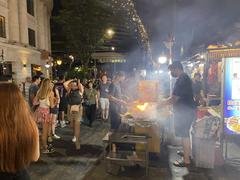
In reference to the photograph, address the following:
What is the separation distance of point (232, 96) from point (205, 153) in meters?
1.44

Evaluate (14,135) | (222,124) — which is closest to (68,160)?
(222,124)

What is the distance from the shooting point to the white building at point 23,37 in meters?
22.8

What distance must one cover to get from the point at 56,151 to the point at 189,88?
3867 millimetres

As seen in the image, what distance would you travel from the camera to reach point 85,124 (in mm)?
10688

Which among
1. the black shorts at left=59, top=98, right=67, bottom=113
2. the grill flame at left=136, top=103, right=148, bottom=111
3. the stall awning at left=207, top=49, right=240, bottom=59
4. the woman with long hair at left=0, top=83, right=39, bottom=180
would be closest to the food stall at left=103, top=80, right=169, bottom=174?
the grill flame at left=136, top=103, right=148, bottom=111

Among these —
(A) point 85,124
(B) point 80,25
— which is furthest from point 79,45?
(A) point 85,124

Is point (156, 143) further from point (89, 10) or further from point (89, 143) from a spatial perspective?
point (89, 10)

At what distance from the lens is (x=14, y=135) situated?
1.66 m

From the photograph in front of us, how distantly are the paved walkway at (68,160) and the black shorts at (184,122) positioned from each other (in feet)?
6.95

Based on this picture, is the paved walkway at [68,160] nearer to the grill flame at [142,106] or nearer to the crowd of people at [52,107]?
the crowd of people at [52,107]

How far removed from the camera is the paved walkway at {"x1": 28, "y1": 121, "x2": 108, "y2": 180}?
17.9 feet

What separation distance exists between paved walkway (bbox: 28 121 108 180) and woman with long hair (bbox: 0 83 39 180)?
379 centimetres

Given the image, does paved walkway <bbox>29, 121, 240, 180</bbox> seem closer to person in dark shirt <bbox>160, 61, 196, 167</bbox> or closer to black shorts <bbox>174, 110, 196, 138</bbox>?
person in dark shirt <bbox>160, 61, 196, 167</bbox>

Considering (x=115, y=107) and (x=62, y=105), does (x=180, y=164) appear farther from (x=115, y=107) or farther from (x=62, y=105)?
(x=62, y=105)
